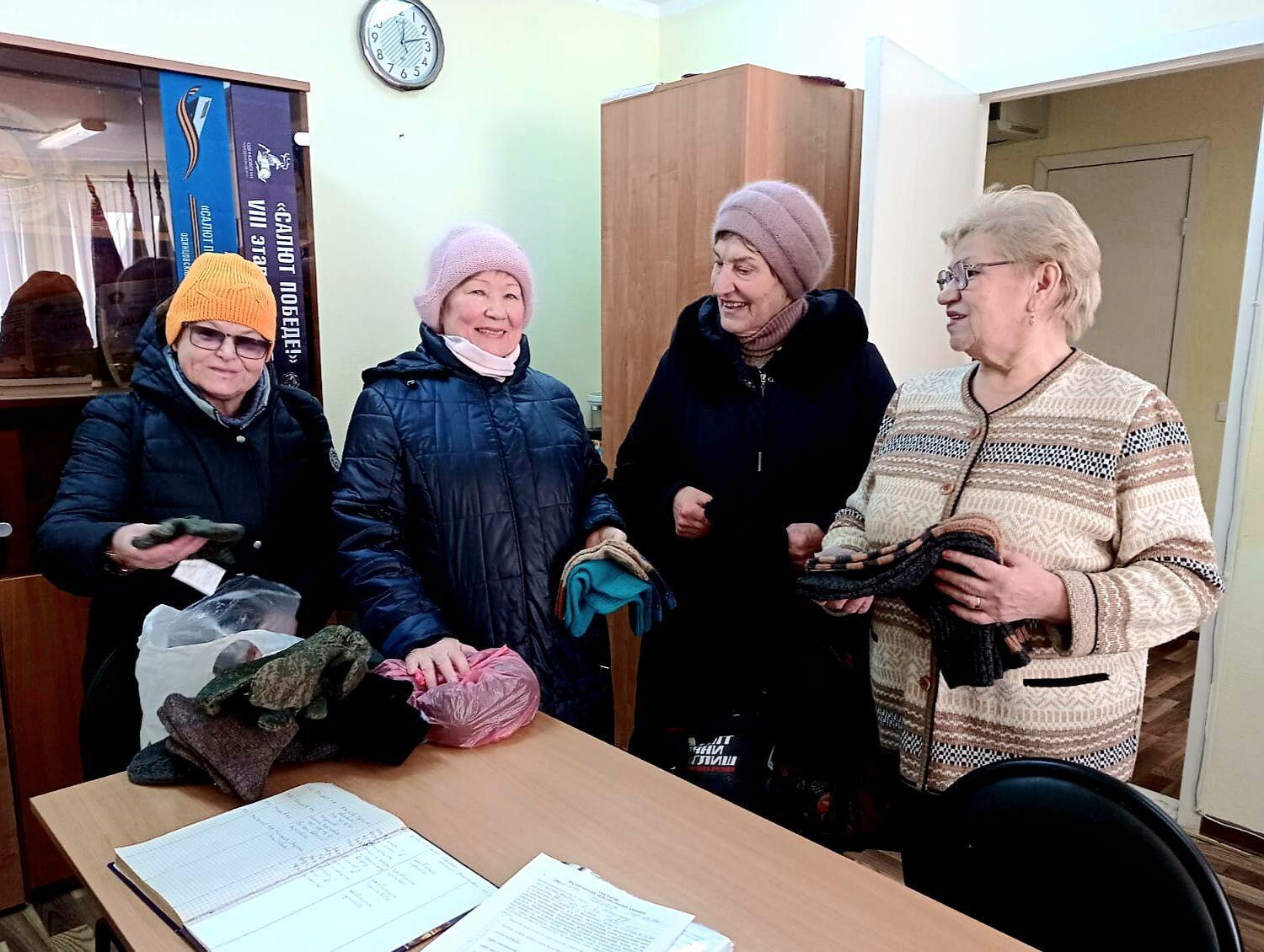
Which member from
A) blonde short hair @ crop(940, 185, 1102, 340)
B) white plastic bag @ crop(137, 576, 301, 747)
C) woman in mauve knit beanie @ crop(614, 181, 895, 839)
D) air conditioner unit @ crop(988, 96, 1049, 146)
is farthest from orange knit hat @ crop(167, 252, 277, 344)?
air conditioner unit @ crop(988, 96, 1049, 146)

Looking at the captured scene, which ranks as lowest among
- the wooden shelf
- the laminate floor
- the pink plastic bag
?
the laminate floor

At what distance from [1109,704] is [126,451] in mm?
1666

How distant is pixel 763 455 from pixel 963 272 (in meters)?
0.53

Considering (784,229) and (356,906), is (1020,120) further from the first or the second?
(356,906)

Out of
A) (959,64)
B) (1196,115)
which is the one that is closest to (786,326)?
(959,64)

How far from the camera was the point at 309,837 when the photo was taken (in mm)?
1065

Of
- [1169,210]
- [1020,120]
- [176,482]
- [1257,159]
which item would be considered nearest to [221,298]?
[176,482]

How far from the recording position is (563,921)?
3.01ft

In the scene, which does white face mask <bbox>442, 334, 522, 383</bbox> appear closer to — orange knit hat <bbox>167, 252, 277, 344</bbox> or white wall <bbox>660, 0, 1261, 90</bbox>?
orange knit hat <bbox>167, 252, 277, 344</bbox>

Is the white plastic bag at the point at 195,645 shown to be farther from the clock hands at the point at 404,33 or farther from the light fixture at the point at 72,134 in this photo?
the clock hands at the point at 404,33

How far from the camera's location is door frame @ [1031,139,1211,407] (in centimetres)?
401

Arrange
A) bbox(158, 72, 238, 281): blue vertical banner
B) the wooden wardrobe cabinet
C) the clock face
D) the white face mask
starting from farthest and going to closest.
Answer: the clock face < the wooden wardrobe cabinet < bbox(158, 72, 238, 281): blue vertical banner < the white face mask

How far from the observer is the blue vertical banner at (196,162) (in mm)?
2170

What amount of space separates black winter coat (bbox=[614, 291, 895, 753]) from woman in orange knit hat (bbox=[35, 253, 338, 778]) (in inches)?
29.5
